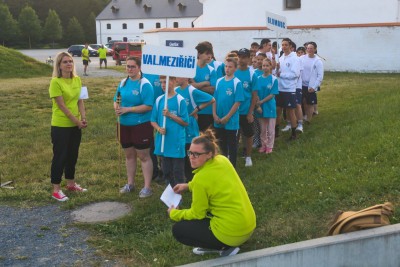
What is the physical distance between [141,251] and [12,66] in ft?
77.2

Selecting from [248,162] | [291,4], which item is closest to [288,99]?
[248,162]

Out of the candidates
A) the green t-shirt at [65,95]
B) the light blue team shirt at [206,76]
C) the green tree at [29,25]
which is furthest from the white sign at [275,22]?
the green tree at [29,25]

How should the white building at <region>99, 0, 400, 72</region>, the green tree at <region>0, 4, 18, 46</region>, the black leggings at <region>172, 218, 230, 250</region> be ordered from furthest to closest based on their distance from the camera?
1. the green tree at <region>0, 4, 18, 46</region>
2. the white building at <region>99, 0, 400, 72</region>
3. the black leggings at <region>172, 218, 230, 250</region>

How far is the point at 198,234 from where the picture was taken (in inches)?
157

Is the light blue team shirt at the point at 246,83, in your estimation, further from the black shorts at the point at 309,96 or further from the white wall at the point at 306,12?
the white wall at the point at 306,12

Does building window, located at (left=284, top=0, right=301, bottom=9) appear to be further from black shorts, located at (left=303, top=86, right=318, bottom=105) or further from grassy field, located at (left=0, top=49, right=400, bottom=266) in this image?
black shorts, located at (left=303, top=86, right=318, bottom=105)

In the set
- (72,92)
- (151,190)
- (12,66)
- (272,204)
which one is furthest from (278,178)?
(12,66)

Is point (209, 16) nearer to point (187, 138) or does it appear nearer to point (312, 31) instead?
point (312, 31)

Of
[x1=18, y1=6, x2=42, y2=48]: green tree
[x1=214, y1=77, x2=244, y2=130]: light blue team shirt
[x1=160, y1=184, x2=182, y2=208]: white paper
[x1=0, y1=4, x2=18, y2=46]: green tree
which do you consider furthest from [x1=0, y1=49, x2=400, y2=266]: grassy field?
[x1=18, y1=6, x2=42, y2=48]: green tree

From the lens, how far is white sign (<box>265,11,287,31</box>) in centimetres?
920

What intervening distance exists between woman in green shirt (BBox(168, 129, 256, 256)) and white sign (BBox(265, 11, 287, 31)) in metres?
5.84

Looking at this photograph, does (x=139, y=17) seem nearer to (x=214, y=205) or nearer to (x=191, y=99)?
(x=191, y=99)

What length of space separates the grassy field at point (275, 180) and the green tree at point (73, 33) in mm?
73637

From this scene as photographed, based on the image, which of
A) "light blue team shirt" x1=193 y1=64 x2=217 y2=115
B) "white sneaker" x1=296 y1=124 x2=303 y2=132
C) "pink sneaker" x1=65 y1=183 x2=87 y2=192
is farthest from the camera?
"white sneaker" x1=296 y1=124 x2=303 y2=132
